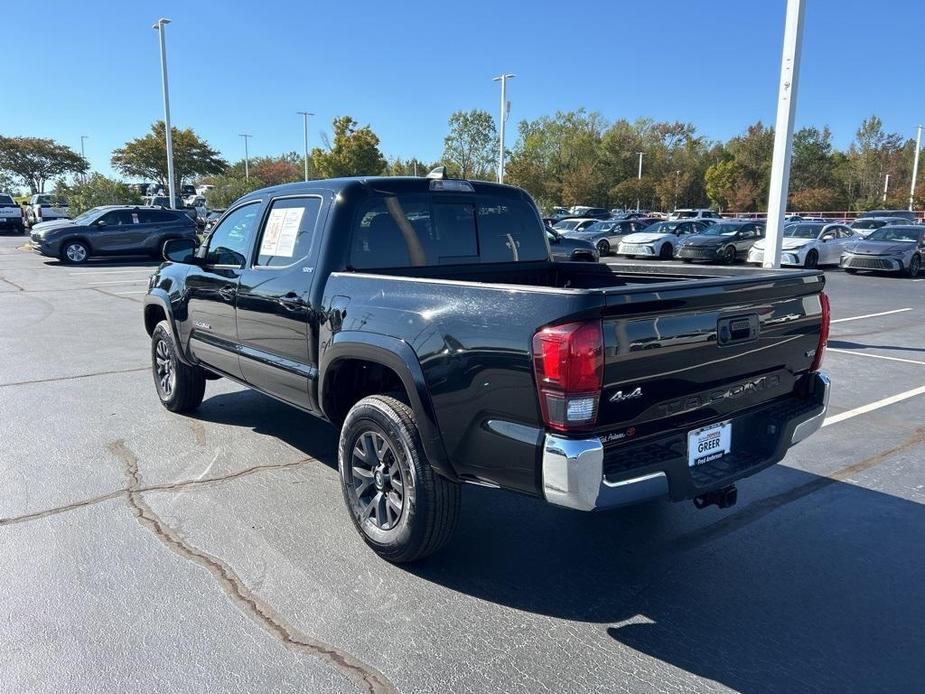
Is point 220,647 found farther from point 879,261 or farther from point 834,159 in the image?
point 834,159

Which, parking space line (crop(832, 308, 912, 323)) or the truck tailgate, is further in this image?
parking space line (crop(832, 308, 912, 323))

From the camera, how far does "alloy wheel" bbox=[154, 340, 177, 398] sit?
604 centimetres

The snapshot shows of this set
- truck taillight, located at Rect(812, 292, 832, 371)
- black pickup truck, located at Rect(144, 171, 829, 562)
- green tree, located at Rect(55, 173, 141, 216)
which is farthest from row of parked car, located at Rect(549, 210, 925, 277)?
green tree, located at Rect(55, 173, 141, 216)

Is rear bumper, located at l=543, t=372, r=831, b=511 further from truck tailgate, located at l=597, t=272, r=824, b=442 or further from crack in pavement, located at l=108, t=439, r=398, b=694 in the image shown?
crack in pavement, located at l=108, t=439, r=398, b=694

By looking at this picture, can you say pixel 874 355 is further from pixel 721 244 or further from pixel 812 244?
pixel 721 244

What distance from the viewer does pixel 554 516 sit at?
4148mm

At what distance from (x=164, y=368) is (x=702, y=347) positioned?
16.1 ft

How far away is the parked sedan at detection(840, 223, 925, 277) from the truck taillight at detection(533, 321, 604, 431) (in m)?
20.3

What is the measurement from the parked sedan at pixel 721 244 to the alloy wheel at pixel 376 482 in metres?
22.1

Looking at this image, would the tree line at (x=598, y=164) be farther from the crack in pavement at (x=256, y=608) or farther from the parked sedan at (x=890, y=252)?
the crack in pavement at (x=256, y=608)

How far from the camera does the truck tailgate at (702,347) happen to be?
8.98 feet

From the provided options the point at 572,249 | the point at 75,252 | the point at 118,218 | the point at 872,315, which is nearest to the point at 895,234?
the point at 572,249

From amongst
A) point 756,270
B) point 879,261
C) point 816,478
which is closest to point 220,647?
point 756,270

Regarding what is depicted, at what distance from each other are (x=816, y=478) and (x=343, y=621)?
134 inches
